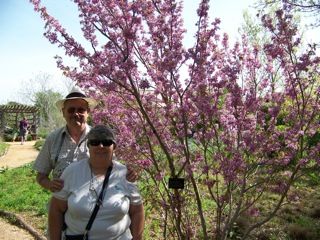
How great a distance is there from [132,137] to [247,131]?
1.31 metres

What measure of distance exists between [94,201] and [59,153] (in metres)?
0.80

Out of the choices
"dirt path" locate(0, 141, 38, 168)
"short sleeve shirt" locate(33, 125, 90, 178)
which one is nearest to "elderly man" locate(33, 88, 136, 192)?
"short sleeve shirt" locate(33, 125, 90, 178)

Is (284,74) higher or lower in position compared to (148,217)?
higher

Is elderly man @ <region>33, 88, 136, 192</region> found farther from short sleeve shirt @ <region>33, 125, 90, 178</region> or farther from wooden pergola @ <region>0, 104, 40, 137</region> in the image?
wooden pergola @ <region>0, 104, 40, 137</region>

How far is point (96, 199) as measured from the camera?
284 cm

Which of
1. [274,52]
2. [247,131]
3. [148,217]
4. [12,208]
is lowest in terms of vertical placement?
[12,208]

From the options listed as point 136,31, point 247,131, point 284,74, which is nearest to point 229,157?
point 247,131

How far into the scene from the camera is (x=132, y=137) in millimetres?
4766

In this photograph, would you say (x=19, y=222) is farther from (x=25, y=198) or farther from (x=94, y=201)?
(x=94, y=201)

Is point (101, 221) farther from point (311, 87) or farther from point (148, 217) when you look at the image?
point (148, 217)

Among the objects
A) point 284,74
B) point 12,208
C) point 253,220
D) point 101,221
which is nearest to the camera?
point 101,221

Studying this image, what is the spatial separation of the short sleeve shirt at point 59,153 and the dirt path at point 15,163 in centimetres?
437

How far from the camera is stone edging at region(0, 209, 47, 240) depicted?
732 centimetres

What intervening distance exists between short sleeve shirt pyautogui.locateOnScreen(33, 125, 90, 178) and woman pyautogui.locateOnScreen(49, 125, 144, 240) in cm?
45
